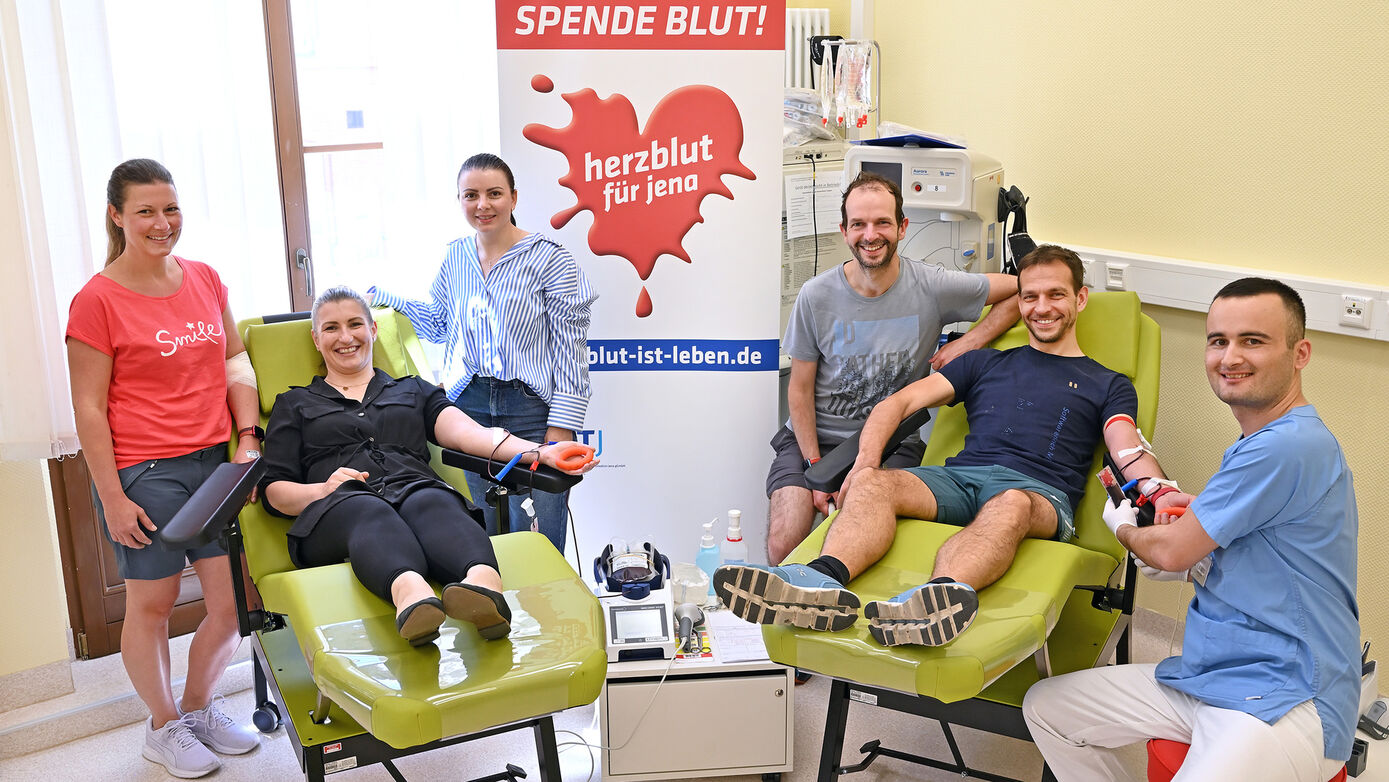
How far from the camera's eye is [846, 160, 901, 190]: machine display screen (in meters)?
3.04

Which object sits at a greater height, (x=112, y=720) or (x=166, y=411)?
(x=166, y=411)

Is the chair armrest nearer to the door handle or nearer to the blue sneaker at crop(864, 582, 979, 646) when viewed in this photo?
the blue sneaker at crop(864, 582, 979, 646)

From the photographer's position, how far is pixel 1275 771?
1.74 meters

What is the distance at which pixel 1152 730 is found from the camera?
1.97 meters

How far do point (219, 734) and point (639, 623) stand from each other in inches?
44.6

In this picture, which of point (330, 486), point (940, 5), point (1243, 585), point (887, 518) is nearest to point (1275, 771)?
point (1243, 585)

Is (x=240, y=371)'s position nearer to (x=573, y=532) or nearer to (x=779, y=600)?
(x=573, y=532)

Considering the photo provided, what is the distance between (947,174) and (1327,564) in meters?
1.50

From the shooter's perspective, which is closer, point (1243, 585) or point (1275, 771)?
point (1275, 771)

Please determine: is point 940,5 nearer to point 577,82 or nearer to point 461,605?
point 577,82

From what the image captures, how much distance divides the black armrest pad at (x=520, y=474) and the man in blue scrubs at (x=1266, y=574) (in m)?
1.21

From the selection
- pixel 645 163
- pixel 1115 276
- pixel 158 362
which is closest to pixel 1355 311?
pixel 1115 276

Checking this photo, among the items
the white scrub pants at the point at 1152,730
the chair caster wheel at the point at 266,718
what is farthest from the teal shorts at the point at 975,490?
the chair caster wheel at the point at 266,718

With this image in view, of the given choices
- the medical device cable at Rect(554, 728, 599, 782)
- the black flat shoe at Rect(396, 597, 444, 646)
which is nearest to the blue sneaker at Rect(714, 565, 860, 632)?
the black flat shoe at Rect(396, 597, 444, 646)
